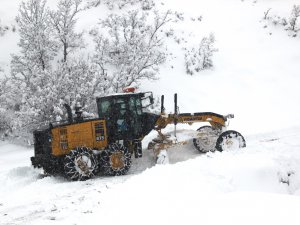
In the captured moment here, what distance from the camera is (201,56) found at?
2214 cm

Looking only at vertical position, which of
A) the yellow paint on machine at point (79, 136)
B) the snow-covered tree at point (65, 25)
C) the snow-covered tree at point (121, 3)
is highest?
the snow-covered tree at point (121, 3)

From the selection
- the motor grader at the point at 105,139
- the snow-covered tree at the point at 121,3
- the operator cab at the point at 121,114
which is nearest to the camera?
the motor grader at the point at 105,139

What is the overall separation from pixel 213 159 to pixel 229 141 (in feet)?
7.84

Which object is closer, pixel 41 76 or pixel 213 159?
pixel 213 159

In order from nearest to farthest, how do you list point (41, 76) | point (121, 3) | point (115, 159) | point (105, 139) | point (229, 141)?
point (115, 159)
point (105, 139)
point (229, 141)
point (41, 76)
point (121, 3)

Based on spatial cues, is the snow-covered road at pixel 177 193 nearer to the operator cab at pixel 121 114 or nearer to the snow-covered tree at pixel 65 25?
the operator cab at pixel 121 114

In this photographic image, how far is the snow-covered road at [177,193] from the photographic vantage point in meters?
5.32

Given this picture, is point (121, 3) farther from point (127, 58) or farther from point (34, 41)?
point (34, 41)

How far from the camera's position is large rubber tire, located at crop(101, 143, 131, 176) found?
10.8m

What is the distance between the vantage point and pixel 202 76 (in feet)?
69.8

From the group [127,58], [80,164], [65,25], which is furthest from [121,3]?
[80,164]

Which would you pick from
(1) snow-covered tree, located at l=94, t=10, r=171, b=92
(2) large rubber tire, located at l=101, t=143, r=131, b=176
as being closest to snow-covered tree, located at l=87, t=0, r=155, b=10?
(1) snow-covered tree, located at l=94, t=10, r=171, b=92

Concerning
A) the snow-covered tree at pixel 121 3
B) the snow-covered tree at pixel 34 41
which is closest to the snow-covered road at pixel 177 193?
the snow-covered tree at pixel 34 41

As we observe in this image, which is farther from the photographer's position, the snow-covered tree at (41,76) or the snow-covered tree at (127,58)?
the snow-covered tree at (127,58)
